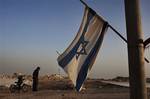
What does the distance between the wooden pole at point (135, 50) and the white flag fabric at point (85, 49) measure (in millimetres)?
1359

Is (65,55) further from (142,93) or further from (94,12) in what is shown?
(142,93)

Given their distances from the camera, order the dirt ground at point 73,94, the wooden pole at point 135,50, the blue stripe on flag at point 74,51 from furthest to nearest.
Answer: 1. the dirt ground at point 73,94
2. the blue stripe on flag at point 74,51
3. the wooden pole at point 135,50

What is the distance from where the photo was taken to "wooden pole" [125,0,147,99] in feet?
10.4

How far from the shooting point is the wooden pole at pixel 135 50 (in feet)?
10.4

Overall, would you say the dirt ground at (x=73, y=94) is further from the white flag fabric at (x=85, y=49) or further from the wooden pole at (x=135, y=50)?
the wooden pole at (x=135, y=50)

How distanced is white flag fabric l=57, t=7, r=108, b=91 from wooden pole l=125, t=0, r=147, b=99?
1.36m

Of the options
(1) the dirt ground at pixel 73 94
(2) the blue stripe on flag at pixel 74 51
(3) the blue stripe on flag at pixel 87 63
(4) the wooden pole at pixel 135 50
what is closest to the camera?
(4) the wooden pole at pixel 135 50

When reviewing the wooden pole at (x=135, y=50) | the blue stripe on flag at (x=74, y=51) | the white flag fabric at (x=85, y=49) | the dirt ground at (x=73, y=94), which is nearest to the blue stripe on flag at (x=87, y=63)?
the white flag fabric at (x=85, y=49)

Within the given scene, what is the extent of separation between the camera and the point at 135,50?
10.9 ft

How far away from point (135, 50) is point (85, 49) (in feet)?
5.54

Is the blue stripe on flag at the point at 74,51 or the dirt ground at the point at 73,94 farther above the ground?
the blue stripe on flag at the point at 74,51

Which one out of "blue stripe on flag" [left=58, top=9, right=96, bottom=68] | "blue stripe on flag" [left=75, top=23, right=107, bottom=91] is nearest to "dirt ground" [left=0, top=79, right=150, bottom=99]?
"blue stripe on flag" [left=58, top=9, right=96, bottom=68]

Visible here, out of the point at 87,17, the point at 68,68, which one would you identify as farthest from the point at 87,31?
the point at 68,68

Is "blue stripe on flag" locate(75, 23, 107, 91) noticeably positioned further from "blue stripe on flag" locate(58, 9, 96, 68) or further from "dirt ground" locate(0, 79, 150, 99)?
"dirt ground" locate(0, 79, 150, 99)
